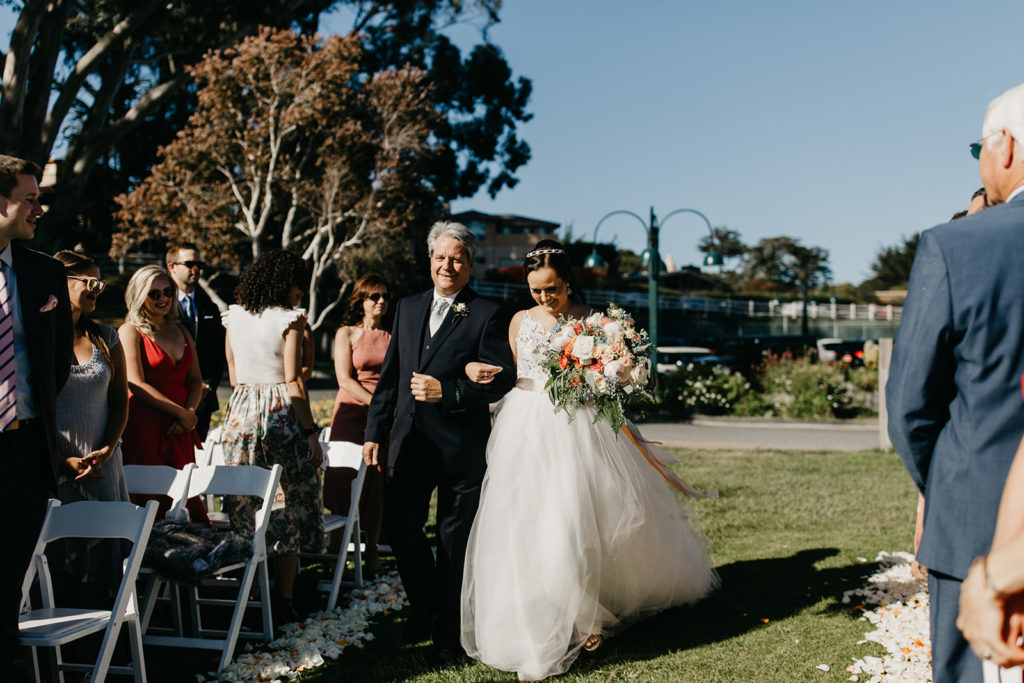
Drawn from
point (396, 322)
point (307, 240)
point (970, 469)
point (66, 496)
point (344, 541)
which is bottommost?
point (344, 541)

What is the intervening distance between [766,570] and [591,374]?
275cm

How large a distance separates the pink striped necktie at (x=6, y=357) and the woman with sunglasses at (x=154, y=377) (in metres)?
2.01

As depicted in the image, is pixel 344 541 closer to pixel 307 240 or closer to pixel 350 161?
pixel 350 161

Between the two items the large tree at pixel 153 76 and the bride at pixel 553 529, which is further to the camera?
the large tree at pixel 153 76

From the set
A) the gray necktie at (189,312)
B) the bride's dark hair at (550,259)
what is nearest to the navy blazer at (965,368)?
the bride's dark hair at (550,259)

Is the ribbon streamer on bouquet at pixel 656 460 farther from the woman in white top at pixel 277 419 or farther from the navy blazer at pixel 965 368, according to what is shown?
the navy blazer at pixel 965 368

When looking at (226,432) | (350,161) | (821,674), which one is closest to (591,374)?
(821,674)

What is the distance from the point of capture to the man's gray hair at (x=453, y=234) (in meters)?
4.67

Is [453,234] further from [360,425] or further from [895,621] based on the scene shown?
[895,621]

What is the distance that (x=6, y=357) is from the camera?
319 cm

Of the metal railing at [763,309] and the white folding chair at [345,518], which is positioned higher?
the metal railing at [763,309]

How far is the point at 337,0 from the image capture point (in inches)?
992

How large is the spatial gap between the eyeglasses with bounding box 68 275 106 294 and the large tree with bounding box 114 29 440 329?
59.0ft

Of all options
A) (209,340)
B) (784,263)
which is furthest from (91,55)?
(784,263)
